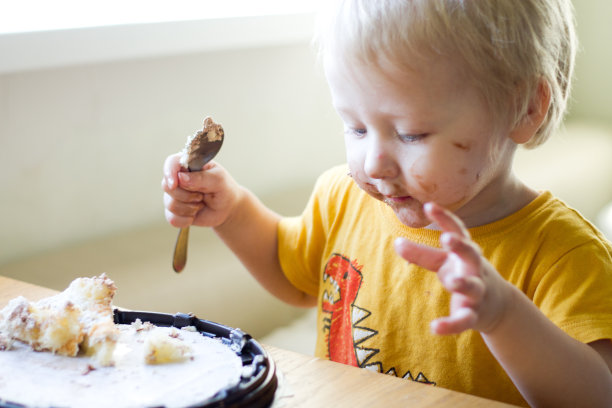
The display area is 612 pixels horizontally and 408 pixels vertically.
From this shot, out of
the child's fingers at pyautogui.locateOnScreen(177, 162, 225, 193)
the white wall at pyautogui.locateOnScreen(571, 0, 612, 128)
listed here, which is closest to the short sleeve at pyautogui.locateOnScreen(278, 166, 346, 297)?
the child's fingers at pyautogui.locateOnScreen(177, 162, 225, 193)

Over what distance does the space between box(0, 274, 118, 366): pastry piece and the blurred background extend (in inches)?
17.7

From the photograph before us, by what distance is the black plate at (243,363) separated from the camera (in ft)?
1.65

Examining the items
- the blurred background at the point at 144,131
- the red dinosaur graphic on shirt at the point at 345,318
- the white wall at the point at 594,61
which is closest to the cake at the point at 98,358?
the red dinosaur graphic on shirt at the point at 345,318

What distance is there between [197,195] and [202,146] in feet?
0.32

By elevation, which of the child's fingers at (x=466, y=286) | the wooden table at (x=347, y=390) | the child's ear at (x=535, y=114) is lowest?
the wooden table at (x=347, y=390)

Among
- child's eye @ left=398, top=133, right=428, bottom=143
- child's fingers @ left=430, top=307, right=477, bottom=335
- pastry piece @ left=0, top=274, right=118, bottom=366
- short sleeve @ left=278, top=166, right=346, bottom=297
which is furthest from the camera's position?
short sleeve @ left=278, top=166, right=346, bottom=297

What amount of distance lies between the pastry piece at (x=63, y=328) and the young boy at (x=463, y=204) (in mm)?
232

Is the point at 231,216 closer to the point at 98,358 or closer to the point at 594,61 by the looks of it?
the point at 98,358

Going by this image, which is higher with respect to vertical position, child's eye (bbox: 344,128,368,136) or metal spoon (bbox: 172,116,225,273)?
child's eye (bbox: 344,128,368,136)

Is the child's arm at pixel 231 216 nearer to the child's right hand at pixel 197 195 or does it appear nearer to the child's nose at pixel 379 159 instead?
the child's right hand at pixel 197 195

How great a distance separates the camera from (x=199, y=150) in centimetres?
80

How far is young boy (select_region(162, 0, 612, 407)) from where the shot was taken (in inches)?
24.6

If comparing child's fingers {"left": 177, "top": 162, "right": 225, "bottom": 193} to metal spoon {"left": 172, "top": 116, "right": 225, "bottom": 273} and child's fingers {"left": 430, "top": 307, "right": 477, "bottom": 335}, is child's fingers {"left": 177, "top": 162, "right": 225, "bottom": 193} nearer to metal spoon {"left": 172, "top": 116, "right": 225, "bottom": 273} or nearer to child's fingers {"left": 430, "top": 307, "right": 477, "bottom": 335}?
metal spoon {"left": 172, "top": 116, "right": 225, "bottom": 273}

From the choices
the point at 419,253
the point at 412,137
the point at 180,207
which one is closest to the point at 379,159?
the point at 412,137
